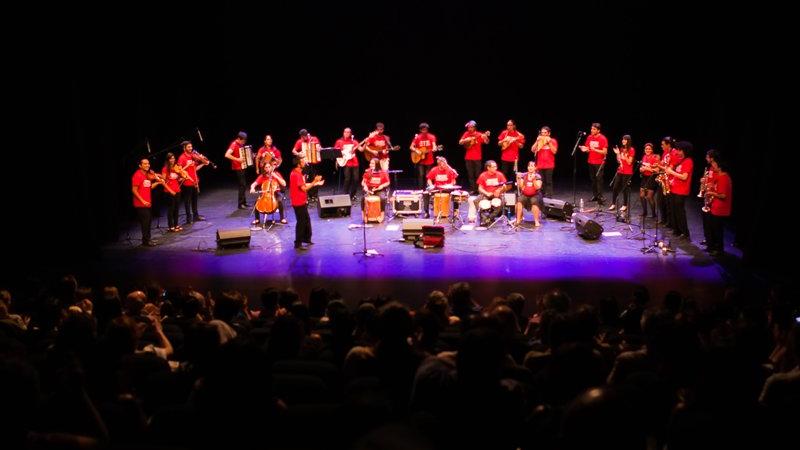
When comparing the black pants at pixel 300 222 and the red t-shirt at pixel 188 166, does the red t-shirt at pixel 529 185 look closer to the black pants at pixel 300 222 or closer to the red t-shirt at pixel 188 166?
the black pants at pixel 300 222

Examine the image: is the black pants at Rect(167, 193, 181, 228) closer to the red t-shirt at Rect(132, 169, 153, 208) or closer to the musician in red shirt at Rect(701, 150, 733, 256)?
the red t-shirt at Rect(132, 169, 153, 208)

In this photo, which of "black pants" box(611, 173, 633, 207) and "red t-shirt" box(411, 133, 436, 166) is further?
"red t-shirt" box(411, 133, 436, 166)

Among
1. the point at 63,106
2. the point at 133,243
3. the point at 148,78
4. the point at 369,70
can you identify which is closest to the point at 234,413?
the point at 63,106

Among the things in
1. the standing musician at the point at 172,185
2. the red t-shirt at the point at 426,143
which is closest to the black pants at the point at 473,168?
the red t-shirt at the point at 426,143

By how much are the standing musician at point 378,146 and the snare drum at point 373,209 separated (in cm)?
221

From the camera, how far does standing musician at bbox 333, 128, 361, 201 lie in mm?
17984

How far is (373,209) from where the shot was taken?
624 inches

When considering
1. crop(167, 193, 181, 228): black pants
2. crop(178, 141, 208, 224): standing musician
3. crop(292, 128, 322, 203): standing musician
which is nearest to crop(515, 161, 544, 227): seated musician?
crop(292, 128, 322, 203): standing musician

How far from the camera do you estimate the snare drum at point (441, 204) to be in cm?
1571

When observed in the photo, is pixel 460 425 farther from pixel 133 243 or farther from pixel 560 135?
pixel 560 135

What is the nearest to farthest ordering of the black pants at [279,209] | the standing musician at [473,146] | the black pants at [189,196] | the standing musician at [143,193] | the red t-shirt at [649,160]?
1. the standing musician at [143,193]
2. the red t-shirt at [649,160]
3. the black pants at [279,209]
4. the black pants at [189,196]
5. the standing musician at [473,146]

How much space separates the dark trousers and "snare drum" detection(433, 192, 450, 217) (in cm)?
513

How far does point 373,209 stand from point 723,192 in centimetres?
686

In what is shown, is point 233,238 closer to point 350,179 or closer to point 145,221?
point 145,221
